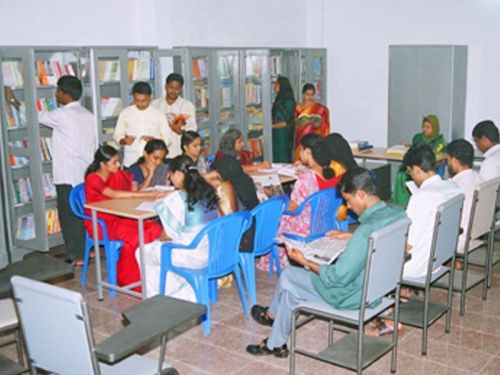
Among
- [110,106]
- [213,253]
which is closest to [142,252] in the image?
[213,253]

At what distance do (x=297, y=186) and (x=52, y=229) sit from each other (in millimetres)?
2652

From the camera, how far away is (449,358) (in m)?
4.20

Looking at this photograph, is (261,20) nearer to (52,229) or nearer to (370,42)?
(370,42)

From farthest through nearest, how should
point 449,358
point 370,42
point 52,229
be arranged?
A: point 370,42 → point 52,229 → point 449,358

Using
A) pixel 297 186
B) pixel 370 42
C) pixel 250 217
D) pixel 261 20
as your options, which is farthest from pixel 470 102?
pixel 250 217

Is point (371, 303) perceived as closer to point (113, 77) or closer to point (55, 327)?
point (55, 327)

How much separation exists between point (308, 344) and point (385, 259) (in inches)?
48.7

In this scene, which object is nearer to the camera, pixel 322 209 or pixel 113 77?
pixel 322 209

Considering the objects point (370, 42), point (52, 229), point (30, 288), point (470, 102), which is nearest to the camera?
point (30, 288)

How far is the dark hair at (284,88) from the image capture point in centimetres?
903

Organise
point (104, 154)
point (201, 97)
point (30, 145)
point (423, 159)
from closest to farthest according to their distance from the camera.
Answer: point (423, 159) < point (104, 154) < point (30, 145) < point (201, 97)

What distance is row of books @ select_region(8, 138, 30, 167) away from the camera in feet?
21.0

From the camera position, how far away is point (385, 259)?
3484 millimetres

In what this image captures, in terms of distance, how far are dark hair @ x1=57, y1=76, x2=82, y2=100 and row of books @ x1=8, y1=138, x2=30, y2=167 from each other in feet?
2.08
